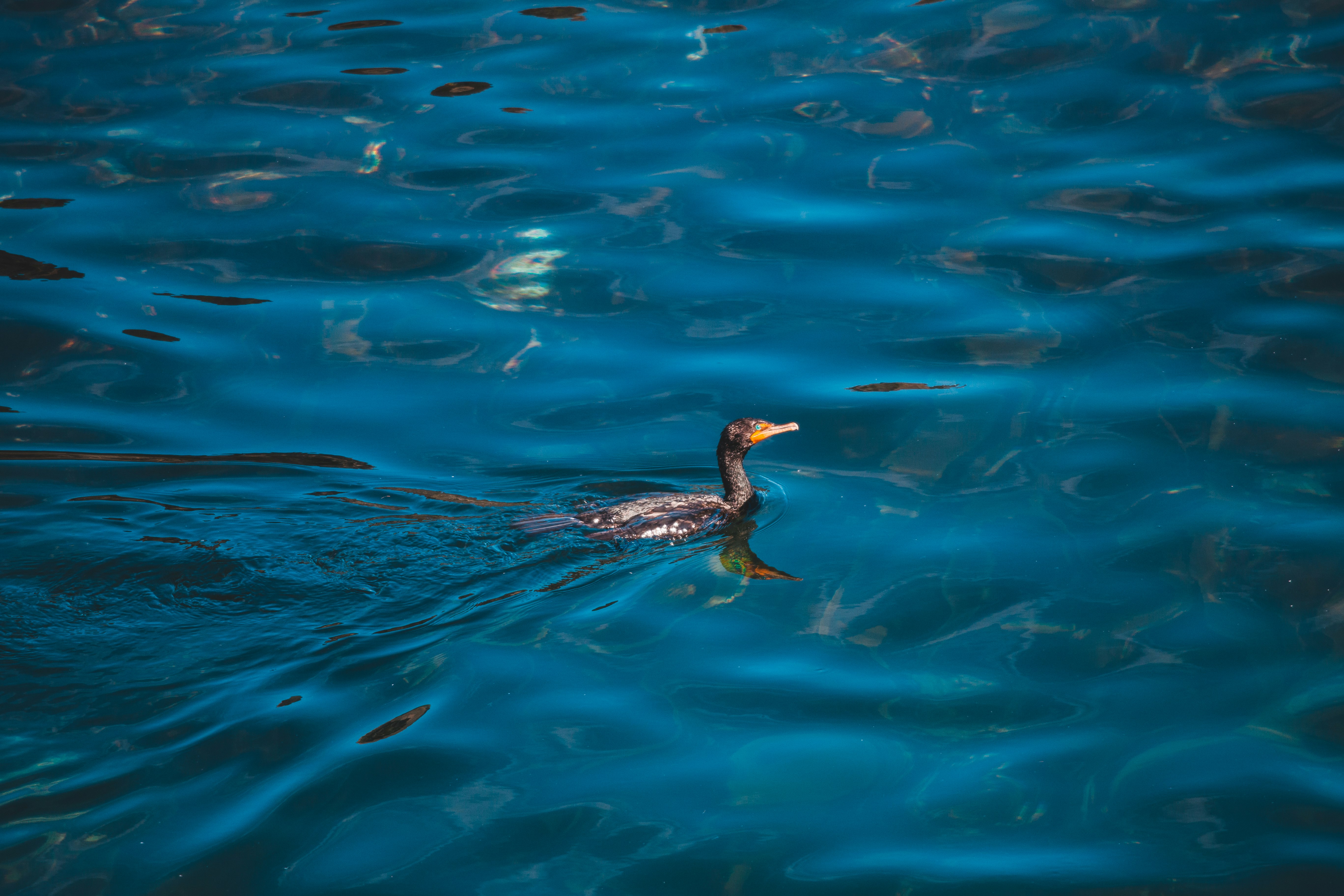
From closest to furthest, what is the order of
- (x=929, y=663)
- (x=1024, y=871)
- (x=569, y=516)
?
(x=1024, y=871) < (x=929, y=663) < (x=569, y=516)

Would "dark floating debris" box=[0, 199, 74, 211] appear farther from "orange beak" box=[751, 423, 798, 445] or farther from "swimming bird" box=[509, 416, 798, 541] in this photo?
"orange beak" box=[751, 423, 798, 445]

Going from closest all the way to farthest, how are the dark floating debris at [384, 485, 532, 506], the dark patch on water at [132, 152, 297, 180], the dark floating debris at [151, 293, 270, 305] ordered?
the dark floating debris at [384, 485, 532, 506] < the dark floating debris at [151, 293, 270, 305] < the dark patch on water at [132, 152, 297, 180]

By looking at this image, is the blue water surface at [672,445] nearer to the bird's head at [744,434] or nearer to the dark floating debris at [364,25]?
the dark floating debris at [364,25]

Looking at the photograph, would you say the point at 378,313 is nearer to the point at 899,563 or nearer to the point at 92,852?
the point at 899,563

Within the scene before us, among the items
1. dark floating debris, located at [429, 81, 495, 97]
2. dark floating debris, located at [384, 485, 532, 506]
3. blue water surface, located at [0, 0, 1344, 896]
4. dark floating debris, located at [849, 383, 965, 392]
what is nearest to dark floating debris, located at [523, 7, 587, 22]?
blue water surface, located at [0, 0, 1344, 896]

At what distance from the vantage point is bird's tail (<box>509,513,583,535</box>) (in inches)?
299

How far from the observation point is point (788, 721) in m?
5.76

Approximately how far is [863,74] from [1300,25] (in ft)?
14.2

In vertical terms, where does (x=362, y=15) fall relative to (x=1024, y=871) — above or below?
above

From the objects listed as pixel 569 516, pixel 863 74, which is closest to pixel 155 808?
pixel 569 516

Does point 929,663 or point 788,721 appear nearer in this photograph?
point 788,721

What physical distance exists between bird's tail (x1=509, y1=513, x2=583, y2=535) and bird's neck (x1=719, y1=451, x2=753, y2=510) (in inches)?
40.5

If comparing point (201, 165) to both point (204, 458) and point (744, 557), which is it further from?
point (744, 557)

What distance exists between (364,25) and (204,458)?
24.8 ft
